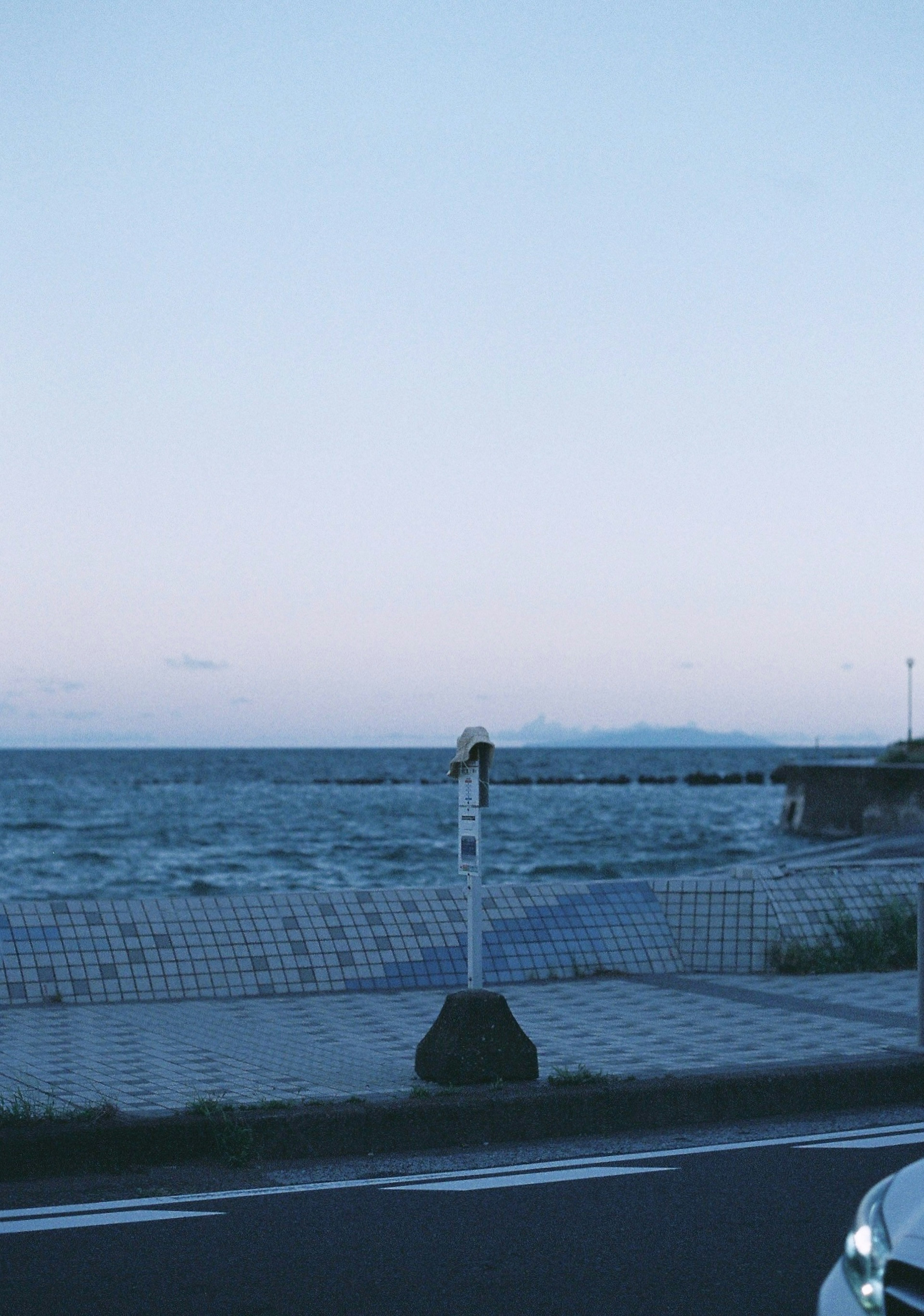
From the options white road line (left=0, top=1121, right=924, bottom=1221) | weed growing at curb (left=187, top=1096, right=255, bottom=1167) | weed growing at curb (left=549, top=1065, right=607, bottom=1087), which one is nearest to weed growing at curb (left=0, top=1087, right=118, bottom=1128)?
weed growing at curb (left=187, top=1096, right=255, bottom=1167)

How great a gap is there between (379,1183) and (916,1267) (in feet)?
11.7

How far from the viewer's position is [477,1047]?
7949 mm

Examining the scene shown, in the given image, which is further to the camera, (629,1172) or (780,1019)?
(780,1019)

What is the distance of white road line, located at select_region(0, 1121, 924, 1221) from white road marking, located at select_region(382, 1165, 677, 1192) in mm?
32

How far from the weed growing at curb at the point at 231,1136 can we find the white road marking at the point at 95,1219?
0.72 metres

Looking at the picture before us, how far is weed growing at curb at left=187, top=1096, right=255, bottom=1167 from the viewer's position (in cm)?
696

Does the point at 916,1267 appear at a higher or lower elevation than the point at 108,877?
higher

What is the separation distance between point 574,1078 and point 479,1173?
104cm

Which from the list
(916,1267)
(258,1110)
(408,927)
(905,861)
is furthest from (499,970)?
(916,1267)

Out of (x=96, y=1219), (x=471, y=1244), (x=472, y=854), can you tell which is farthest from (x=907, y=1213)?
(x=472, y=854)

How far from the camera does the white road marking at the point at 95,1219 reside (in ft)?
19.6

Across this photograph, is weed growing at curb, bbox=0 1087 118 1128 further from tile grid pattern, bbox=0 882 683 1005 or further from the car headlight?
the car headlight

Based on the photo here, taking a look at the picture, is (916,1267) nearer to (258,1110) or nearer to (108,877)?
(258,1110)

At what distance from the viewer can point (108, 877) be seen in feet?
137
